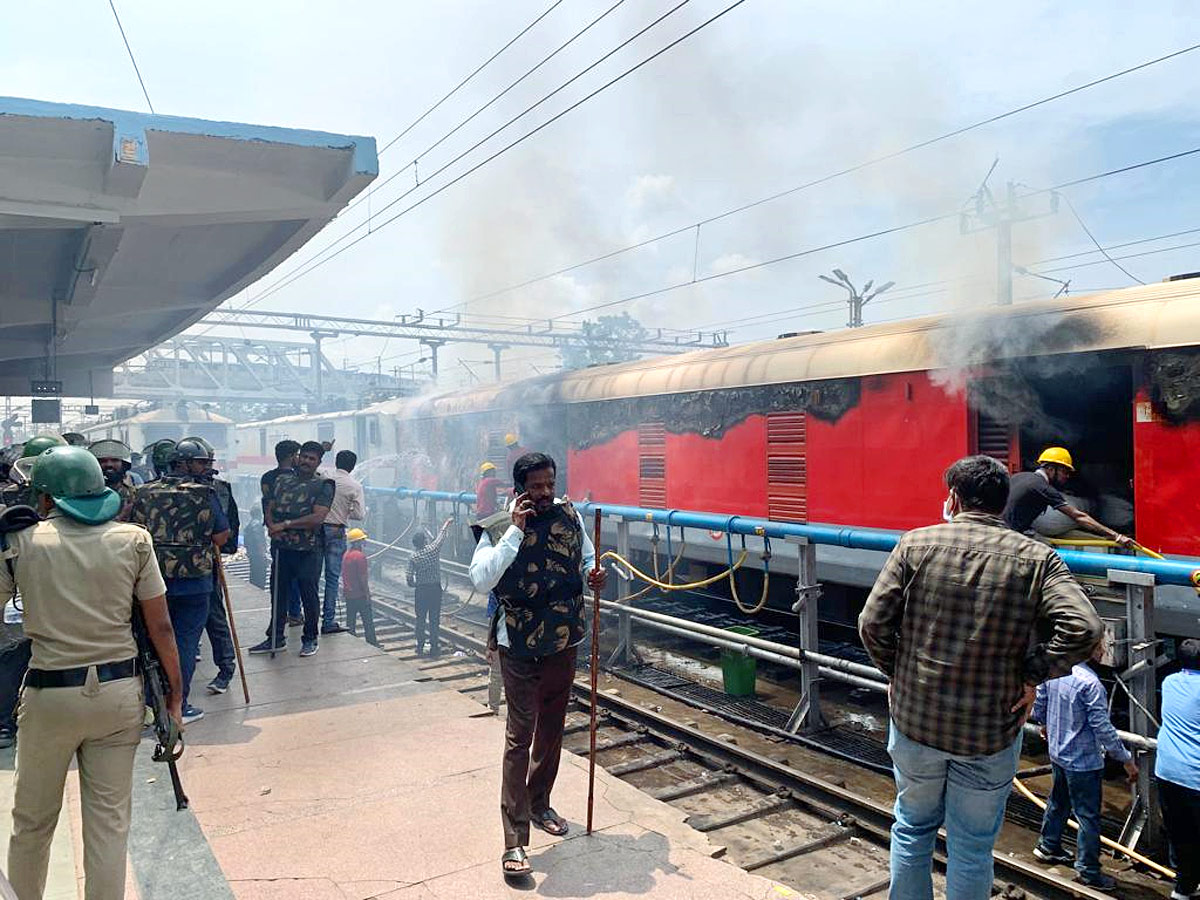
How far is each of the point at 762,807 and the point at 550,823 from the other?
1.85 meters

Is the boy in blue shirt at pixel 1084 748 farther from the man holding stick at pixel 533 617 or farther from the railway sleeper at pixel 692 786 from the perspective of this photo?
the man holding stick at pixel 533 617

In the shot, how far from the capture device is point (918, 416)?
7.86 meters

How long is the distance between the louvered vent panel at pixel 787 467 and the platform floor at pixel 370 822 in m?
4.74

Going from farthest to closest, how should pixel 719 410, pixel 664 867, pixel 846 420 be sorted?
pixel 719 410 < pixel 846 420 < pixel 664 867

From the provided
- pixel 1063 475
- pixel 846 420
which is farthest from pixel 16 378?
pixel 1063 475

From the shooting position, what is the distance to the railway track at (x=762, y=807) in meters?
4.25

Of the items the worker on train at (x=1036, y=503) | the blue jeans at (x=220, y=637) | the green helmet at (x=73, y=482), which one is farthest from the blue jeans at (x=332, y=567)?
the worker on train at (x=1036, y=503)

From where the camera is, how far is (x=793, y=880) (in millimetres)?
4359

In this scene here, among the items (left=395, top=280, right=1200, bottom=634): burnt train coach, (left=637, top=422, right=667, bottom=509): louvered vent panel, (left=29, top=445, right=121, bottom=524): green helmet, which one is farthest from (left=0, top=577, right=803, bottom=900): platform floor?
(left=637, top=422, right=667, bottom=509): louvered vent panel

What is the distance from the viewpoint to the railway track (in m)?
4.25

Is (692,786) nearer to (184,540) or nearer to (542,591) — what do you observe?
(542,591)

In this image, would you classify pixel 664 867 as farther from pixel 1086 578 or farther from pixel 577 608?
pixel 1086 578

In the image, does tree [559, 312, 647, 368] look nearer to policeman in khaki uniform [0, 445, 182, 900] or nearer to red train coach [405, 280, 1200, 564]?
red train coach [405, 280, 1200, 564]

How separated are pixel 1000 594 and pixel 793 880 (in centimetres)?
245
